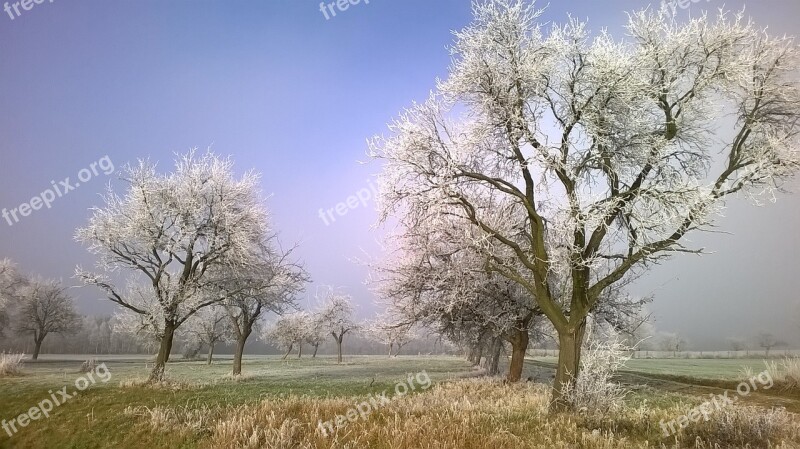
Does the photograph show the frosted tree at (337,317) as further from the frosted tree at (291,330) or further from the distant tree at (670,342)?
the distant tree at (670,342)

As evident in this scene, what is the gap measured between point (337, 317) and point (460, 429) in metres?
58.5

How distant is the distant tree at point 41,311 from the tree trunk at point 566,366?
57.3 metres

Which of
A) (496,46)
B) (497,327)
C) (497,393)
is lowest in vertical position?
(497,393)

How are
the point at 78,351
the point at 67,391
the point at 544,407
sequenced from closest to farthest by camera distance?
the point at 544,407
the point at 67,391
the point at 78,351

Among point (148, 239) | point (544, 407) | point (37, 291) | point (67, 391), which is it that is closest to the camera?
point (544, 407)

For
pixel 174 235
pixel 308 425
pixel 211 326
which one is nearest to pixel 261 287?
pixel 174 235

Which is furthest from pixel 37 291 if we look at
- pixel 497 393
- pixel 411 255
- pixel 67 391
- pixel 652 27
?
pixel 652 27

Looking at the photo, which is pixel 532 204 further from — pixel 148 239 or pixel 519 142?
pixel 148 239

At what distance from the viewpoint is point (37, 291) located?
167 ft

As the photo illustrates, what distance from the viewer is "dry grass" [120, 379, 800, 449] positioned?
24.0ft

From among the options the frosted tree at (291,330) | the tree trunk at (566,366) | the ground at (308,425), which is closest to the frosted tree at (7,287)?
the frosted tree at (291,330)

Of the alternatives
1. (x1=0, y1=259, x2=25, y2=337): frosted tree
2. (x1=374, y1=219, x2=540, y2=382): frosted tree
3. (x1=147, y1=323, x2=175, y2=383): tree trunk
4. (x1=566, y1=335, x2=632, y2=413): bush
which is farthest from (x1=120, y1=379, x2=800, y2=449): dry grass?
(x1=0, y1=259, x2=25, y2=337): frosted tree

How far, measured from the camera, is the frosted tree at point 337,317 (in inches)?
2527

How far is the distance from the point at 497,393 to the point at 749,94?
12.0 metres
